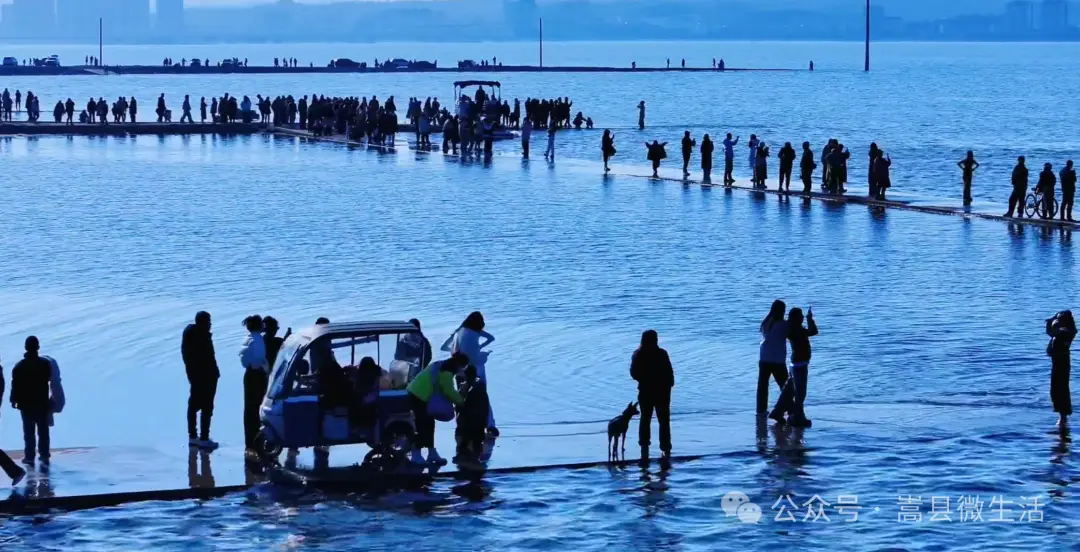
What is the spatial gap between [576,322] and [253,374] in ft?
29.0

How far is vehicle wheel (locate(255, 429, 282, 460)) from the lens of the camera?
593 inches

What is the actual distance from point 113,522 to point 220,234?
73.9ft

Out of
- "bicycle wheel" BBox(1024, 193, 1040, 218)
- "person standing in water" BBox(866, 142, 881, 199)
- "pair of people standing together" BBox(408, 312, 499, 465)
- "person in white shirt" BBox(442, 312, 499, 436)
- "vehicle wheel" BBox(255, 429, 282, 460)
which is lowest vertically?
"vehicle wheel" BBox(255, 429, 282, 460)

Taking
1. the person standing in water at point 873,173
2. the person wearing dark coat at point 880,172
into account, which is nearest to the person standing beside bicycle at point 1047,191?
the person wearing dark coat at point 880,172

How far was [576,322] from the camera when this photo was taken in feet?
78.2

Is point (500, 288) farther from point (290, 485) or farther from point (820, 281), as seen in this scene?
point (290, 485)

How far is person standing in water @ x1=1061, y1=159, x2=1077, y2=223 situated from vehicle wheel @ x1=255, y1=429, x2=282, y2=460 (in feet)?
78.5

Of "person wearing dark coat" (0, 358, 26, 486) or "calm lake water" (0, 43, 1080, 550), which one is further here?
"person wearing dark coat" (0, 358, 26, 486)

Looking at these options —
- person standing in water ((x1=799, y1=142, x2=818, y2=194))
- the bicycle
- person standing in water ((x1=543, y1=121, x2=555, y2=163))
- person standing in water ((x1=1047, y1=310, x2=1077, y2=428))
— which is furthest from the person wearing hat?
person standing in water ((x1=543, y1=121, x2=555, y2=163))

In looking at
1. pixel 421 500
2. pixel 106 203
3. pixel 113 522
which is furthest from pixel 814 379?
pixel 106 203

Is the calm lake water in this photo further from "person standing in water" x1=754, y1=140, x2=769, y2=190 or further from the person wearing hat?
the person wearing hat

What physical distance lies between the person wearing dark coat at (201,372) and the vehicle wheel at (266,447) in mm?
747

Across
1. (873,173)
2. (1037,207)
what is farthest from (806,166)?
(1037,207)

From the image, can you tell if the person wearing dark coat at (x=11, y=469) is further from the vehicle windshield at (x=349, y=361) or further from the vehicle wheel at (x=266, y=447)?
the vehicle windshield at (x=349, y=361)
